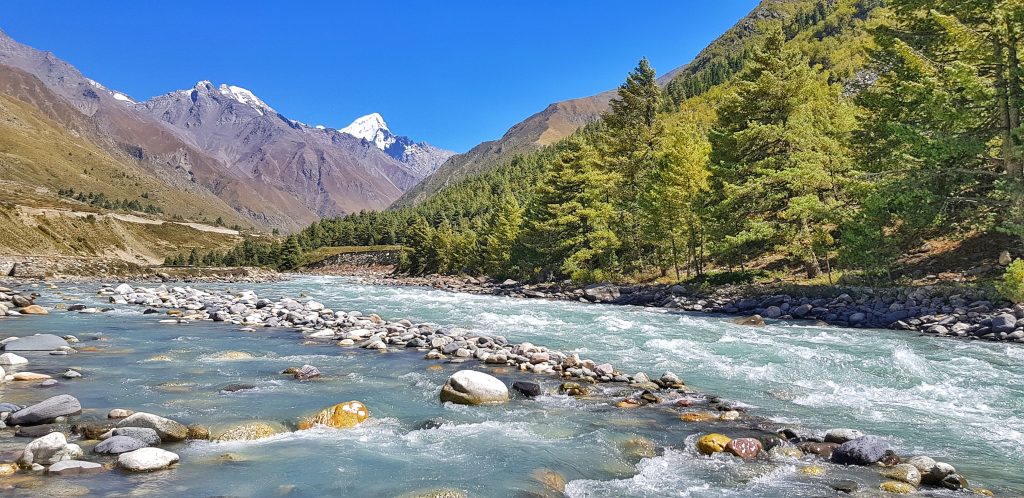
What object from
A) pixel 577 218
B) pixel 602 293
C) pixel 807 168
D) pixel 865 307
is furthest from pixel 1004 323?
pixel 577 218

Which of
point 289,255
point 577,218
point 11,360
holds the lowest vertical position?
point 11,360

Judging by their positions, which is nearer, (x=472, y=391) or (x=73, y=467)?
(x=73, y=467)

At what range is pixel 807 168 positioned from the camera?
2980cm

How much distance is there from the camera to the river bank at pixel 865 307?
18844 mm

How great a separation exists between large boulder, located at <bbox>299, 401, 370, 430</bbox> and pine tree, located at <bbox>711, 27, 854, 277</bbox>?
1020 inches

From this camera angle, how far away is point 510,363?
15328 millimetres

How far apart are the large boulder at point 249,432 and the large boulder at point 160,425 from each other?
56cm

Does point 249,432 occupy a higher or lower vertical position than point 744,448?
higher

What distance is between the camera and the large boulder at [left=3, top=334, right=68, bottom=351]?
1480 cm

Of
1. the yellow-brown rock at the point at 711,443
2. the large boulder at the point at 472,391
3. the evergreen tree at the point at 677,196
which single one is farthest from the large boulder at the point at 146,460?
the evergreen tree at the point at 677,196

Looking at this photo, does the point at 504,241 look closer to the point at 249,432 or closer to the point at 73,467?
the point at 249,432

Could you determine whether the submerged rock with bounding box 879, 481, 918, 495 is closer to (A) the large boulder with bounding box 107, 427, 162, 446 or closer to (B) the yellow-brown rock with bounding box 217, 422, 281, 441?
(B) the yellow-brown rock with bounding box 217, 422, 281, 441

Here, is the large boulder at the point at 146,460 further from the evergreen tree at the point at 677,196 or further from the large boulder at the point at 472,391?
the evergreen tree at the point at 677,196

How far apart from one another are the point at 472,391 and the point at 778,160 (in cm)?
2840
